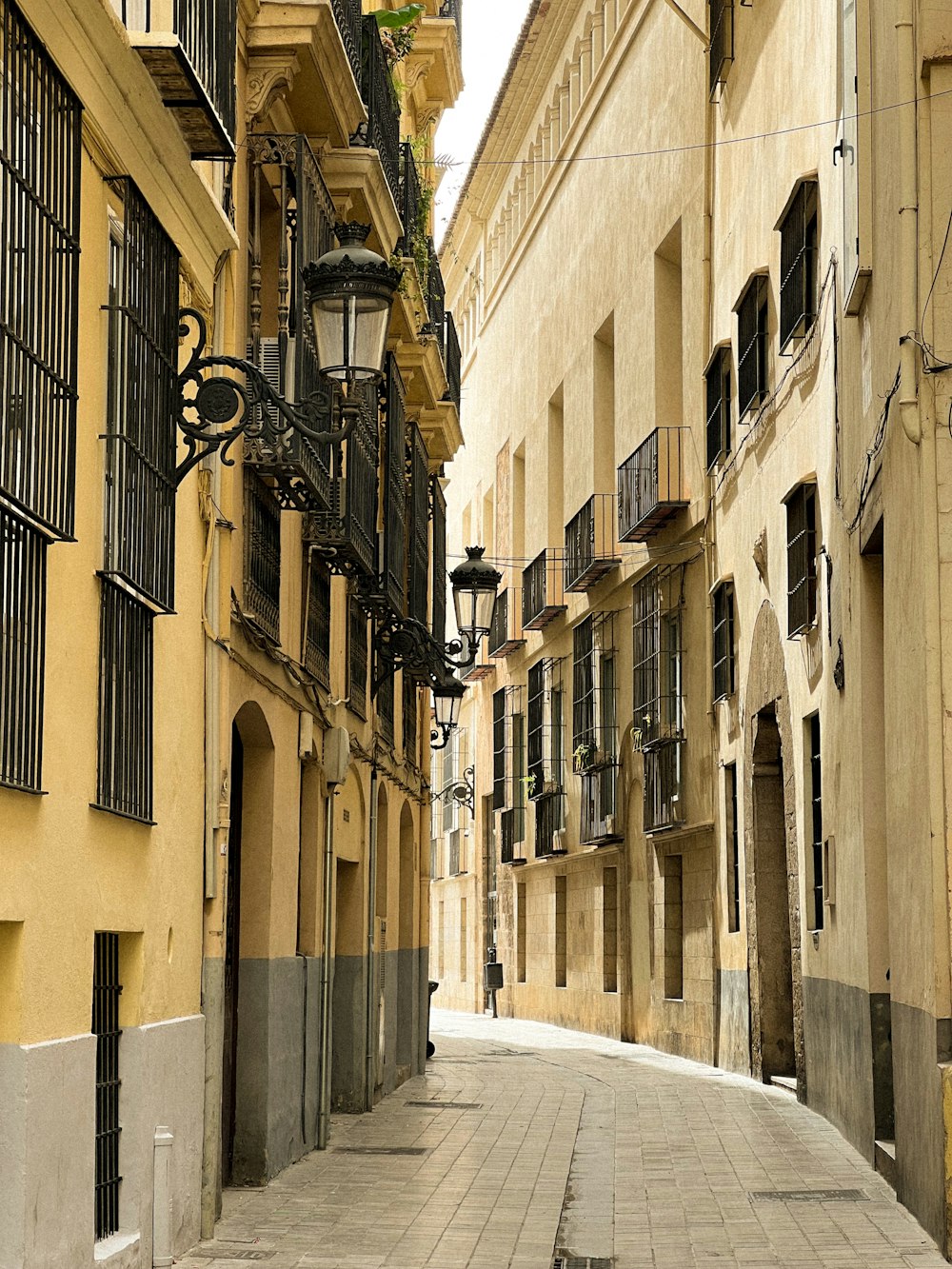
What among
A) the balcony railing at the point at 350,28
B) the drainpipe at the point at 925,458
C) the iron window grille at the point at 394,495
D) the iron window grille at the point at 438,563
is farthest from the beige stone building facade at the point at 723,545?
the iron window grille at the point at 394,495

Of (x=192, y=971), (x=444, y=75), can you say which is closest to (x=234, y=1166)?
(x=192, y=971)

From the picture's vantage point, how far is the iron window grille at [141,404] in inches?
312

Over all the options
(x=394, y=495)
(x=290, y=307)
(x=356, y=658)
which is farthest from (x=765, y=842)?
(x=290, y=307)

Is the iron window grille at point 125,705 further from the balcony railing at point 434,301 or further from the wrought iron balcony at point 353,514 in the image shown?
the balcony railing at point 434,301

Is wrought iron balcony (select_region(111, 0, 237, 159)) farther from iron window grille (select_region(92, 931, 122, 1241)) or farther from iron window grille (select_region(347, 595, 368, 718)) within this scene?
iron window grille (select_region(347, 595, 368, 718))

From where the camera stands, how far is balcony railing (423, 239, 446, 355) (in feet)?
67.7

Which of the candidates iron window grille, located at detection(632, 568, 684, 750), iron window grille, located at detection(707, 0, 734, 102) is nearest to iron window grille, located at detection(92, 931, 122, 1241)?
iron window grille, located at detection(632, 568, 684, 750)

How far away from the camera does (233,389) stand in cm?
841

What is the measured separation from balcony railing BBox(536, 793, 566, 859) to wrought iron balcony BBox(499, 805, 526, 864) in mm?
1963

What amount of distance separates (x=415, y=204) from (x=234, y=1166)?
1015cm

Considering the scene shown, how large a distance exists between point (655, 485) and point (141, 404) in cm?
1799

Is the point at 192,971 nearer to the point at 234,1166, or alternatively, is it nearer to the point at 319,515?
the point at 234,1166

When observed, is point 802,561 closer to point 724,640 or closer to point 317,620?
point 724,640

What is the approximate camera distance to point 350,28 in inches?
551
